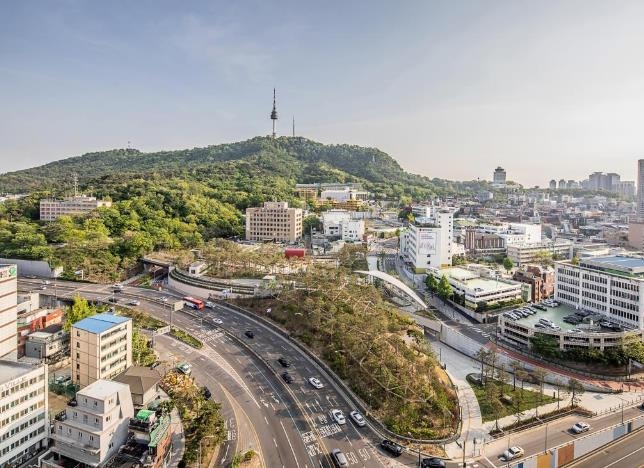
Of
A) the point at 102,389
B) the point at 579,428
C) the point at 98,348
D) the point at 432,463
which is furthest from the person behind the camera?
the point at 579,428

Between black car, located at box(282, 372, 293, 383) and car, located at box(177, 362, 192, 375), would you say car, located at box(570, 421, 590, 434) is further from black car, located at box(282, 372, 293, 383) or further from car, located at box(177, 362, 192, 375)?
car, located at box(177, 362, 192, 375)

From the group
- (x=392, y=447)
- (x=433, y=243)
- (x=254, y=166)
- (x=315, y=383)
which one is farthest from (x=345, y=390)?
(x=254, y=166)

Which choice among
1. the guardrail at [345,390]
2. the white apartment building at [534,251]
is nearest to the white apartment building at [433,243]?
the white apartment building at [534,251]

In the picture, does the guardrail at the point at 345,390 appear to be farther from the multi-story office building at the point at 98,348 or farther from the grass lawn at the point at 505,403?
the multi-story office building at the point at 98,348

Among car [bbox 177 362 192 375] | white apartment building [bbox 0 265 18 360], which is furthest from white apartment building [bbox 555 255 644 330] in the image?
white apartment building [bbox 0 265 18 360]

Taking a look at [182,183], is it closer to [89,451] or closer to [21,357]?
[21,357]

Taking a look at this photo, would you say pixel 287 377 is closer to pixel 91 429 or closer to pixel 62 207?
pixel 91 429
